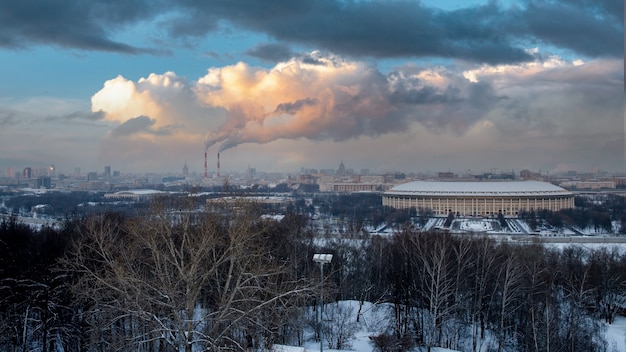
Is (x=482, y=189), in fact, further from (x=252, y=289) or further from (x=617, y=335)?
(x=252, y=289)

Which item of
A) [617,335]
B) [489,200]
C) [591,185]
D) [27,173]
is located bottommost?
[617,335]

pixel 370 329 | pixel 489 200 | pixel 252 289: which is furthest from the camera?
pixel 489 200

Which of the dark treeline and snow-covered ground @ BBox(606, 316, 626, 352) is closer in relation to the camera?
the dark treeline

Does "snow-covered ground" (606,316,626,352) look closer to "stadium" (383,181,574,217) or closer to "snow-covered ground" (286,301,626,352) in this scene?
"snow-covered ground" (286,301,626,352)

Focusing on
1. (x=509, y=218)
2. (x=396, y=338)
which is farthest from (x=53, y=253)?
(x=509, y=218)

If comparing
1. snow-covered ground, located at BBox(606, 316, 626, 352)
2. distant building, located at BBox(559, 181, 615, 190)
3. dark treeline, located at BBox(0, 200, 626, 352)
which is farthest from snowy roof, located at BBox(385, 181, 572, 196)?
snow-covered ground, located at BBox(606, 316, 626, 352)

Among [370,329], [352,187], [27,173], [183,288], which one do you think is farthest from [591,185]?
[27,173]
